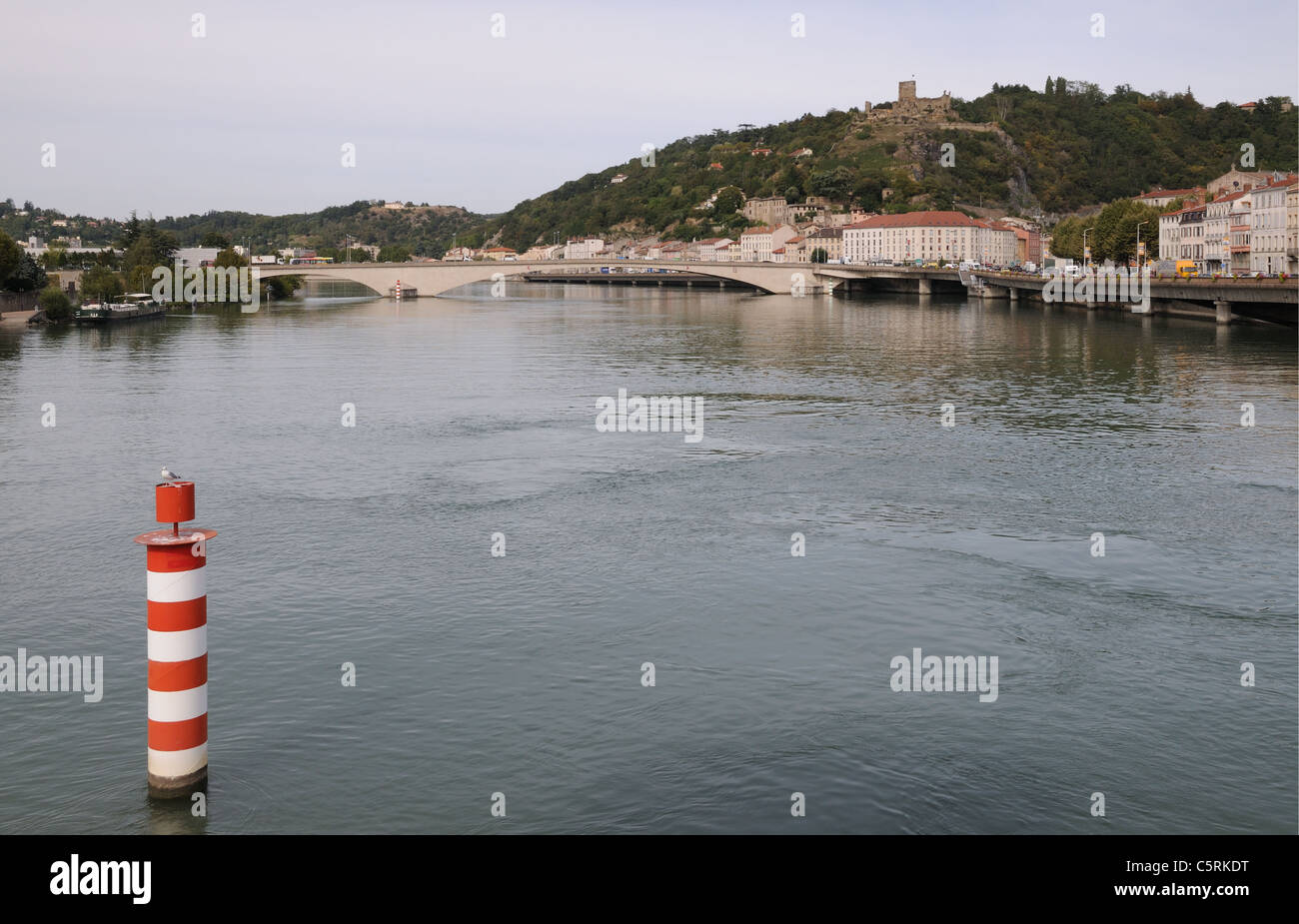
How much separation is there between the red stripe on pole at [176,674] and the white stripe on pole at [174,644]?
0.03 m

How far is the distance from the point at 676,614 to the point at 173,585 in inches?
233

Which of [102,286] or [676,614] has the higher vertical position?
[102,286]

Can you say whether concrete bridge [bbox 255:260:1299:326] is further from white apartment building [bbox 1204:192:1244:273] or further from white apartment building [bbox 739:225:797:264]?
white apartment building [bbox 739:225:797:264]

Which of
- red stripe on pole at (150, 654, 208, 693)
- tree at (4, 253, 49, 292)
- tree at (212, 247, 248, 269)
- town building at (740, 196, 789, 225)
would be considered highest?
town building at (740, 196, 789, 225)

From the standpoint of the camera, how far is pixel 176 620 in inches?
291

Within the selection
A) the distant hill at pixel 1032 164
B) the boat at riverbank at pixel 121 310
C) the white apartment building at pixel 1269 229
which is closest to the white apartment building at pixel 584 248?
the distant hill at pixel 1032 164

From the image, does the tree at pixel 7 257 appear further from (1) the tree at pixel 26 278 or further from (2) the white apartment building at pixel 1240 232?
(2) the white apartment building at pixel 1240 232

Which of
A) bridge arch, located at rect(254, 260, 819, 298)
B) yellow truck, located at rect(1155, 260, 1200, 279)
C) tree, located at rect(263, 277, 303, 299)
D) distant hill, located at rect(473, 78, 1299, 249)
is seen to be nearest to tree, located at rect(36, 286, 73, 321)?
tree, located at rect(263, 277, 303, 299)

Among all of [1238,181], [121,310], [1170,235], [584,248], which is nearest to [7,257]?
[121,310]

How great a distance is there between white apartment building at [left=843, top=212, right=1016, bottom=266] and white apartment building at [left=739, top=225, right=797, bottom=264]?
62.0 ft

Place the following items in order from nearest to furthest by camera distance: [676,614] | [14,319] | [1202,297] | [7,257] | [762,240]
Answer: [676,614] → [1202,297] → [14,319] → [7,257] → [762,240]

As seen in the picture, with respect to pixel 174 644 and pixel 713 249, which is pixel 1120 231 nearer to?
pixel 174 644

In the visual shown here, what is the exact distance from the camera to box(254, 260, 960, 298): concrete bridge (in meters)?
103
